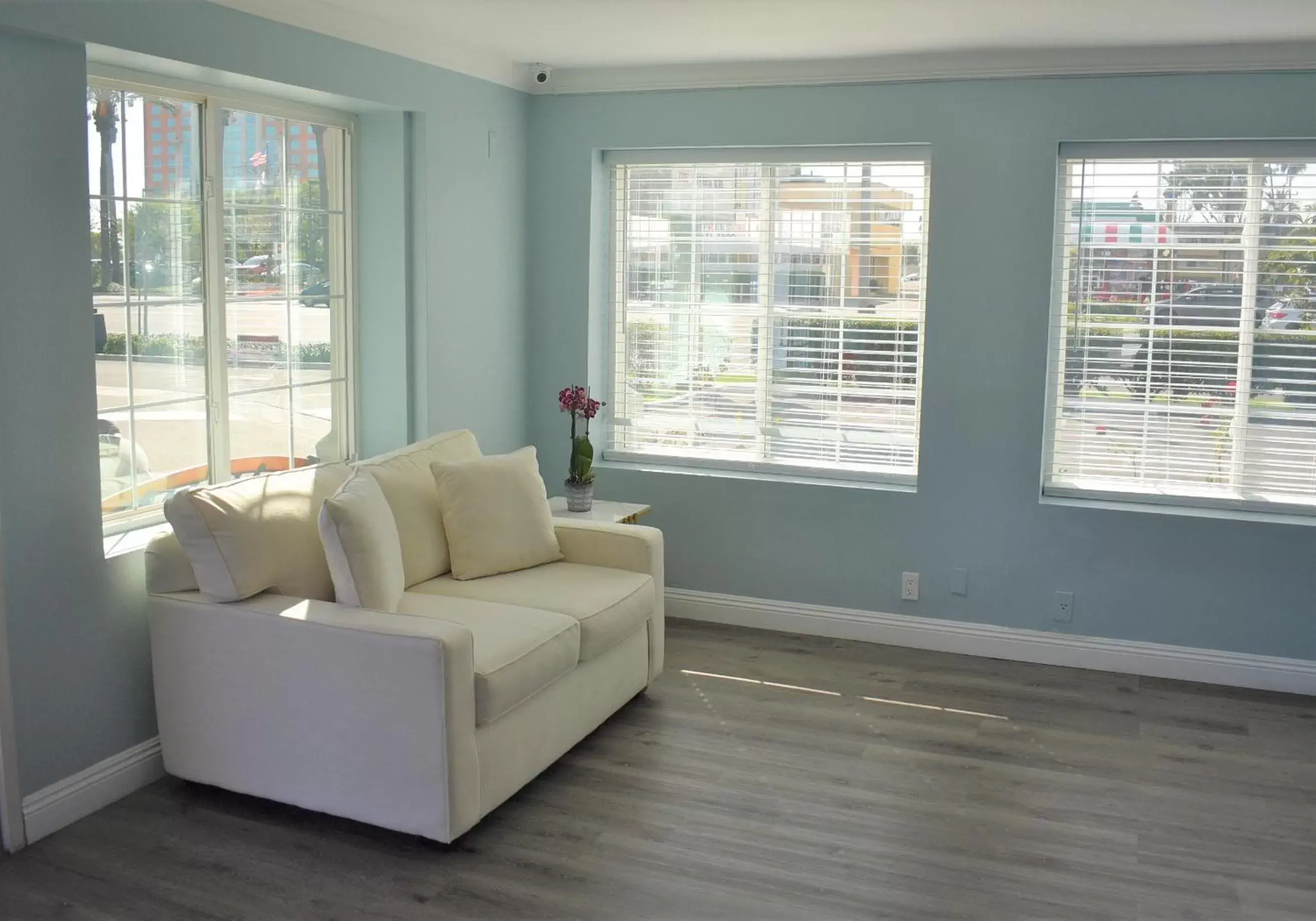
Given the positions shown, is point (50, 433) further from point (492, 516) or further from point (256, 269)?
point (492, 516)

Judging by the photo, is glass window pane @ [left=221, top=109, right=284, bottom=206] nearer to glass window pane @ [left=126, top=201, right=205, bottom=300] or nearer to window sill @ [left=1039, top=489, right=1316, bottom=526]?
glass window pane @ [left=126, top=201, right=205, bottom=300]

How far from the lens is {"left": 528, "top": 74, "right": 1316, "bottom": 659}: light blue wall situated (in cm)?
469

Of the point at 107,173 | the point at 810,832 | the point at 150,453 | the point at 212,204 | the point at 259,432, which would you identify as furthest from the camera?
the point at 259,432

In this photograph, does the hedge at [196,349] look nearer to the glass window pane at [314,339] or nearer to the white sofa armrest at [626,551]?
the glass window pane at [314,339]

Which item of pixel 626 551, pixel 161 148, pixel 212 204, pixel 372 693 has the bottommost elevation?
pixel 372 693

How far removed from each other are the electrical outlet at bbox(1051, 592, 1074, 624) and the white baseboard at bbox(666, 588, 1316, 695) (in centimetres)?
7

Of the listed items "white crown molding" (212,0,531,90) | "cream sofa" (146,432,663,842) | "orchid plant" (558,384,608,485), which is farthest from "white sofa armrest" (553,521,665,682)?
"white crown molding" (212,0,531,90)

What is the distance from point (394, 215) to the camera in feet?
15.7

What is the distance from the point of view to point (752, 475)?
5543 millimetres

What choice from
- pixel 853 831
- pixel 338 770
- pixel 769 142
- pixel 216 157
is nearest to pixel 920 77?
pixel 769 142

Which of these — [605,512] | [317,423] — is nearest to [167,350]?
[317,423]

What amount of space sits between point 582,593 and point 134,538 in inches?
56.4

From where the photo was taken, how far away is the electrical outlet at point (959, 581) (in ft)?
16.8

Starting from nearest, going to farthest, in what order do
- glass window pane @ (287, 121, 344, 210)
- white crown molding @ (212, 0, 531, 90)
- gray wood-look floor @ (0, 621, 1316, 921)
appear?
gray wood-look floor @ (0, 621, 1316, 921) → white crown molding @ (212, 0, 531, 90) → glass window pane @ (287, 121, 344, 210)
